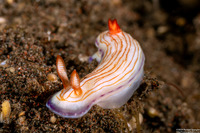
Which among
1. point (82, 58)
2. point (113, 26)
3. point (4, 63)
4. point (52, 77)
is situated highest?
point (113, 26)

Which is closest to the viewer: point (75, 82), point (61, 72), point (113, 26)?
point (75, 82)

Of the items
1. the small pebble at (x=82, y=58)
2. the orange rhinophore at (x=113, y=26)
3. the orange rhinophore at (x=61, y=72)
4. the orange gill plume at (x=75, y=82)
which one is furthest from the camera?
the small pebble at (x=82, y=58)

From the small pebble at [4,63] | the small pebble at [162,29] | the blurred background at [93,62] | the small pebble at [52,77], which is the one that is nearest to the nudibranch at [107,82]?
the blurred background at [93,62]

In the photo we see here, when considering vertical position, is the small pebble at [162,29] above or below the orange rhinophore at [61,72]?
above

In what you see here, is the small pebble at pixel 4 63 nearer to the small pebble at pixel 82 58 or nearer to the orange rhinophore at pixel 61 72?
the orange rhinophore at pixel 61 72

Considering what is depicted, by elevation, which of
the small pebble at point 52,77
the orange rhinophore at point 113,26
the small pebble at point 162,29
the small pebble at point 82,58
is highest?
the small pebble at point 162,29

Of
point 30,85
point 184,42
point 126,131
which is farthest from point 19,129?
point 184,42

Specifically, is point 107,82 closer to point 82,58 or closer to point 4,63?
point 82,58

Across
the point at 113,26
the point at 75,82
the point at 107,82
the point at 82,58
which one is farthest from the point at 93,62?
the point at 75,82
